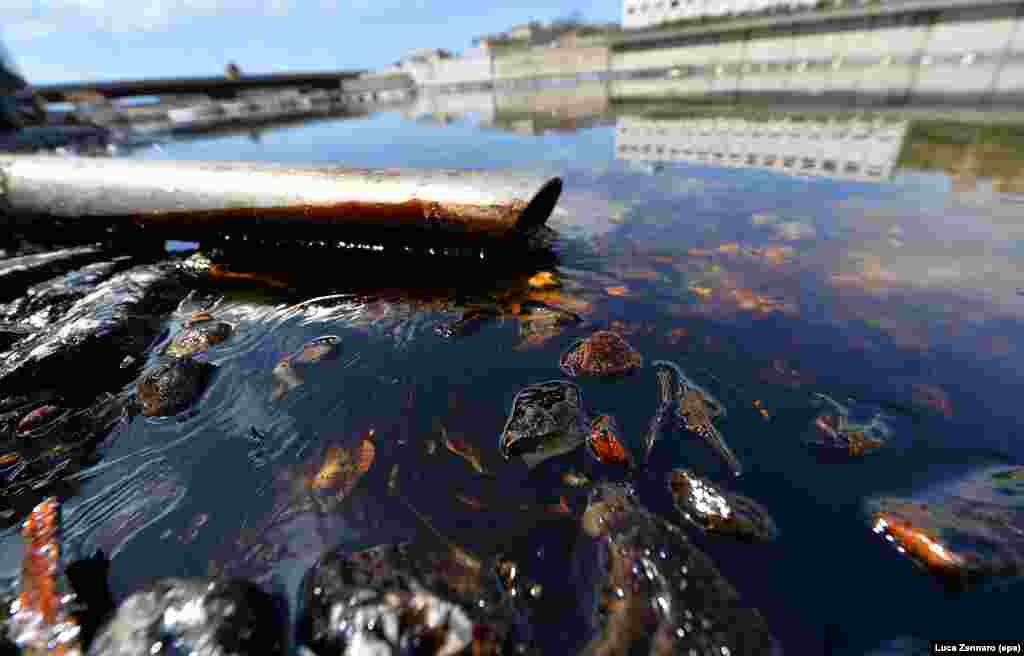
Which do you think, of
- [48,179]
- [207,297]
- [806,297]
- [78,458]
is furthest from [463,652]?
[48,179]

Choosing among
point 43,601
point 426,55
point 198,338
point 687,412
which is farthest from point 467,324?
point 426,55

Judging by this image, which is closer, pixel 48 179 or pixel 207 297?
pixel 207 297

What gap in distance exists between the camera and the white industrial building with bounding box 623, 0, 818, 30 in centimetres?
2647

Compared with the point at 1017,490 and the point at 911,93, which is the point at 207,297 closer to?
the point at 1017,490

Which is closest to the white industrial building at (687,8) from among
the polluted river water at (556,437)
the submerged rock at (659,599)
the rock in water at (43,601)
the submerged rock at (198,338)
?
the polluted river water at (556,437)

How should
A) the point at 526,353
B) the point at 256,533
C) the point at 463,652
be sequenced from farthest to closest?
Answer: the point at 526,353, the point at 256,533, the point at 463,652

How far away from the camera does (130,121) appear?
2680 cm

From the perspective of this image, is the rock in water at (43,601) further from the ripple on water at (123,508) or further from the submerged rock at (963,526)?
the submerged rock at (963,526)

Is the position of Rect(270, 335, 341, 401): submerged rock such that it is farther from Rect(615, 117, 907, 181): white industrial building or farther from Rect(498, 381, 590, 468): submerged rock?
Rect(615, 117, 907, 181): white industrial building

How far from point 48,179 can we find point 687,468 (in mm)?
7328

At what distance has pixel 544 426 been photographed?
6.84 ft

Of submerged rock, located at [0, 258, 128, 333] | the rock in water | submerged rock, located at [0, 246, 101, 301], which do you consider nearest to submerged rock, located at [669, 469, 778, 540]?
the rock in water

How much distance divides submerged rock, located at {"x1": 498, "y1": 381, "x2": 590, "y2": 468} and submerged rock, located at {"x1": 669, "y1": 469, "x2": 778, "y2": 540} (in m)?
0.53

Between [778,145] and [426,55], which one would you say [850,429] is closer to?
[778,145]
